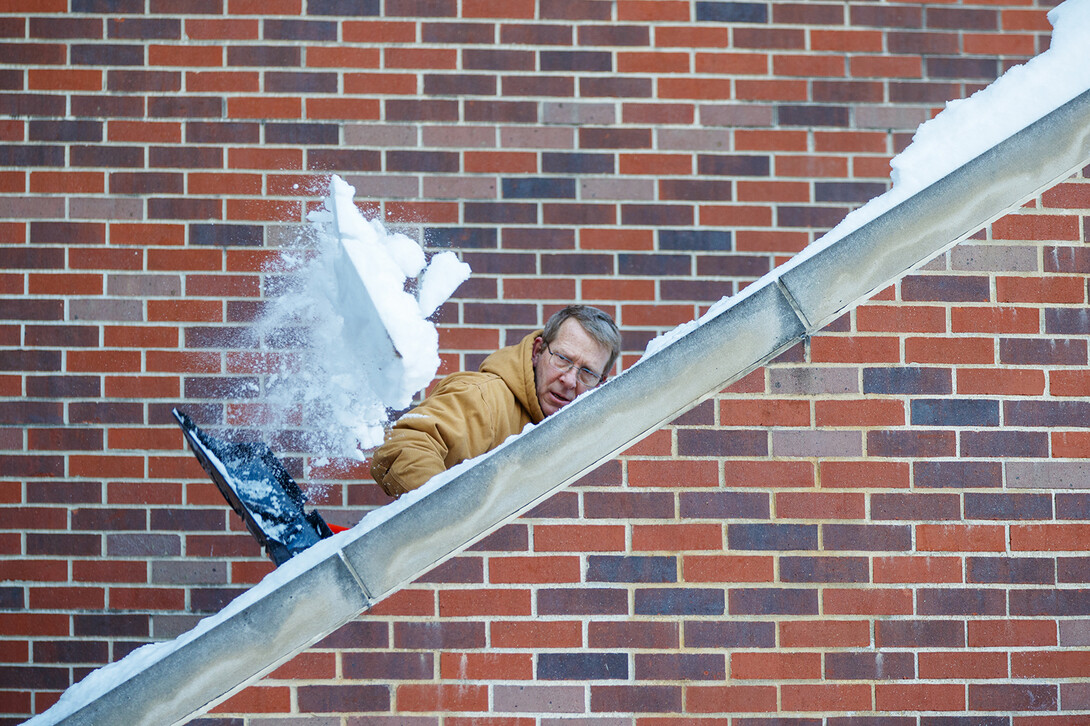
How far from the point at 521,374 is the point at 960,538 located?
1.17m

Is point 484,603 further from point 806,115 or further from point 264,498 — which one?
point 806,115

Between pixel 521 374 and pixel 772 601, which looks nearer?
pixel 772 601

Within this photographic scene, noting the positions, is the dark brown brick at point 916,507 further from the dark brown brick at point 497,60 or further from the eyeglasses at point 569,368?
the dark brown brick at point 497,60

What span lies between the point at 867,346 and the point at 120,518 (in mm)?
2428

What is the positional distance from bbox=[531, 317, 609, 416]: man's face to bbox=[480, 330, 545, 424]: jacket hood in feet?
0.09

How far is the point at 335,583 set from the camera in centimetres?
174

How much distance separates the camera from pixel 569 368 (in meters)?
2.53

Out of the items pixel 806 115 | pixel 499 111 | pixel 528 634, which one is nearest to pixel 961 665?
pixel 528 634

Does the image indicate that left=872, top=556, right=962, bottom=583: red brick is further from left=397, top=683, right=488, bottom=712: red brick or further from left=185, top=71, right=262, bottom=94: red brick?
left=185, top=71, right=262, bottom=94: red brick

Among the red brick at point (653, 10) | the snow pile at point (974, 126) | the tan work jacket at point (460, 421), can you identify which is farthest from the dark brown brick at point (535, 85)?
the snow pile at point (974, 126)

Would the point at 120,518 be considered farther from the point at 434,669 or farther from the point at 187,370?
the point at 434,669

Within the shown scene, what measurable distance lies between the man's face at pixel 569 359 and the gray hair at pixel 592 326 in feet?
0.04

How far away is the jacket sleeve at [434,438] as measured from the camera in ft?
7.25

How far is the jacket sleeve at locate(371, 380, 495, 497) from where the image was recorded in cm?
221
